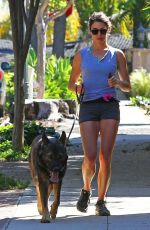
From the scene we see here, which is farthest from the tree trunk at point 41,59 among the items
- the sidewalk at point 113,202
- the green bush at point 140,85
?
the green bush at point 140,85

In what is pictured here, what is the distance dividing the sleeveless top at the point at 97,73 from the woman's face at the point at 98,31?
0.15 metres

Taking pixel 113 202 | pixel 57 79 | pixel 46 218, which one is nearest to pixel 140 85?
pixel 57 79

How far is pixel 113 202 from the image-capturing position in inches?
357

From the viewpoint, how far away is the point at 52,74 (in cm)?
2919

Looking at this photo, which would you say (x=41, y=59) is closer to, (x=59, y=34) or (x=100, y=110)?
(x=59, y=34)

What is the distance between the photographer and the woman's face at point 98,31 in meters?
8.05

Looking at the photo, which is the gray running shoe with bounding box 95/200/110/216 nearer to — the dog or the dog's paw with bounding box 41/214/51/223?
the dog

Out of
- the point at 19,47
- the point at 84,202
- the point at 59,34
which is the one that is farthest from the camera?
the point at 59,34

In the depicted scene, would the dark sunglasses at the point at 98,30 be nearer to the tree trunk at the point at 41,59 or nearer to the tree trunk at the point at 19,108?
the tree trunk at the point at 19,108

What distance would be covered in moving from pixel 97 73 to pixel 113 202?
1716 millimetres

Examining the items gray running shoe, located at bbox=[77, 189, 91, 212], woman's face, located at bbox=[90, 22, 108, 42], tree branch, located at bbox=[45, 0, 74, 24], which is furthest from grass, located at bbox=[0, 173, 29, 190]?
tree branch, located at bbox=[45, 0, 74, 24]

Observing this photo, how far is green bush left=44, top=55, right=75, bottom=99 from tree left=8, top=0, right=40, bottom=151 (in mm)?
12813

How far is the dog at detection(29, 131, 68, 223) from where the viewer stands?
7.67 metres

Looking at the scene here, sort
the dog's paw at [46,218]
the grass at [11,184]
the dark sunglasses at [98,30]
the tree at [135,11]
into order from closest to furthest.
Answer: the dog's paw at [46,218], the dark sunglasses at [98,30], the grass at [11,184], the tree at [135,11]
